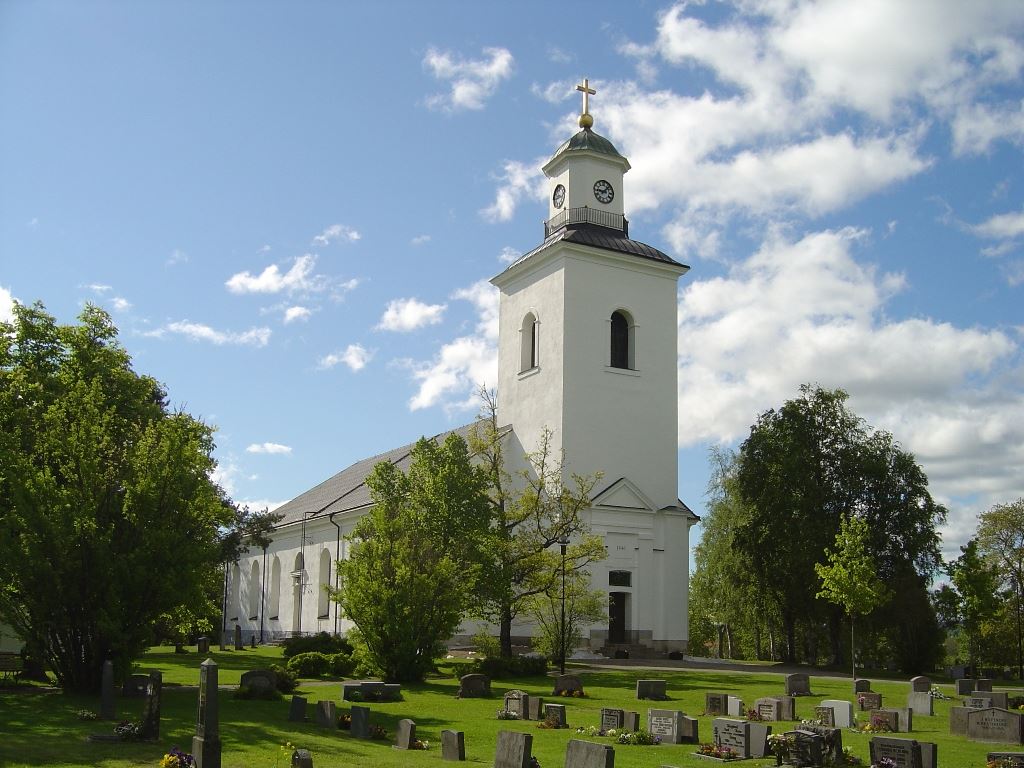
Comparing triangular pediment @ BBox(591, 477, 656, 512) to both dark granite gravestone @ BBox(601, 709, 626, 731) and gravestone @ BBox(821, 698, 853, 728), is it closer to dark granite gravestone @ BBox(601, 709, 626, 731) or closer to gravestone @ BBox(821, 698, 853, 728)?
gravestone @ BBox(821, 698, 853, 728)

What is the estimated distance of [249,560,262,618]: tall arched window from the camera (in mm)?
60491

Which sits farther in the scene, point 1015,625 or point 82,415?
point 1015,625

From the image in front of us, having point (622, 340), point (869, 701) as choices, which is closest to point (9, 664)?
point (869, 701)

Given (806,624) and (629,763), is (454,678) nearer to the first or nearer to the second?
(629,763)

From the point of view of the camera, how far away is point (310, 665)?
30.0 m

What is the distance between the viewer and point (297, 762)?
44.1ft

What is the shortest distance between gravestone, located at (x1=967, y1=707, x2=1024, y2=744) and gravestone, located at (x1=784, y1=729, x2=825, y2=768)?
15.1 ft

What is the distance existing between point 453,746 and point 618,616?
81.3ft

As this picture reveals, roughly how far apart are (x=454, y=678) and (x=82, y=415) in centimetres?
1290

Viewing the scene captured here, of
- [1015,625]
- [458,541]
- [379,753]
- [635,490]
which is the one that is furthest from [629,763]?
[1015,625]

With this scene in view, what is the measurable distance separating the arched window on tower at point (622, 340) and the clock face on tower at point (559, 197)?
17.7 ft

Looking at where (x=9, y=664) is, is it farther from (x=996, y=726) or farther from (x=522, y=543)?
(x=996, y=726)

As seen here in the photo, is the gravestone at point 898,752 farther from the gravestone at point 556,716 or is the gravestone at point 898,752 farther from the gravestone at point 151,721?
the gravestone at point 151,721

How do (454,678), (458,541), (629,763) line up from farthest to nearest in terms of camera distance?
(458,541), (454,678), (629,763)
